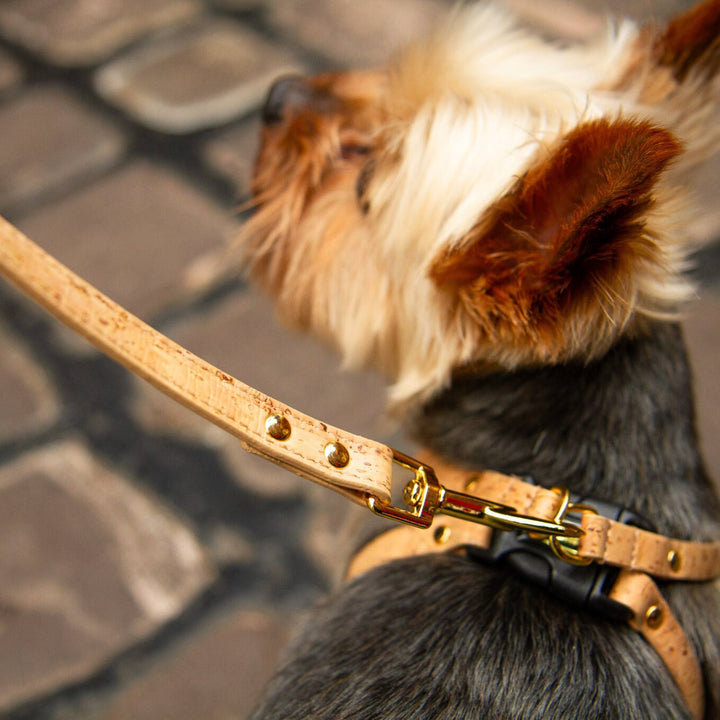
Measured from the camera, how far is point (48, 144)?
2.57 m

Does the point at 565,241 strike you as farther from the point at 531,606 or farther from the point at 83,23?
the point at 83,23

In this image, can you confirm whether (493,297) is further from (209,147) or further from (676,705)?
(209,147)

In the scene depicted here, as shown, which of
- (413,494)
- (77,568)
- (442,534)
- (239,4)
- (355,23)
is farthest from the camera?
(239,4)

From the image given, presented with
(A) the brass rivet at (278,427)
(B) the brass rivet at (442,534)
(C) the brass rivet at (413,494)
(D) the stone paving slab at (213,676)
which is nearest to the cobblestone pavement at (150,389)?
(D) the stone paving slab at (213,676)

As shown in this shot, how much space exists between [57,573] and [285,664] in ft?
2.62

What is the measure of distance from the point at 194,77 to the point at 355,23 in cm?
59

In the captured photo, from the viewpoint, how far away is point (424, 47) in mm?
1316

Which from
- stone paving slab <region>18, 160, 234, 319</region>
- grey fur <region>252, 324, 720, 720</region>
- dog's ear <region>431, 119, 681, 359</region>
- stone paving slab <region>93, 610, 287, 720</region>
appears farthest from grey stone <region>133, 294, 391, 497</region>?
dog's ear <region>431, 119, 681, 359</region>

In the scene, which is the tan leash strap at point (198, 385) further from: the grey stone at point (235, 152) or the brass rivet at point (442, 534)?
the grey stone at point (235, 152)

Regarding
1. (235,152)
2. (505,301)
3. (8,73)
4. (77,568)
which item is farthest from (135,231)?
(505,301)

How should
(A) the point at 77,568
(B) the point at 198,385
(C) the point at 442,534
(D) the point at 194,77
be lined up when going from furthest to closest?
(D) the point at 194,77 → (A) the point at 77,568 → (C) the point at 442,534 → (B) the point at 198,385

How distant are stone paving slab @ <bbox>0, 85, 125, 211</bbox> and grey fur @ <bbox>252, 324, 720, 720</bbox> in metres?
1.67

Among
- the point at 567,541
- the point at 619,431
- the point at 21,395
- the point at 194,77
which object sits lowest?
the point at 21,395

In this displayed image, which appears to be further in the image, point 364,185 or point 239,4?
point 239,4
